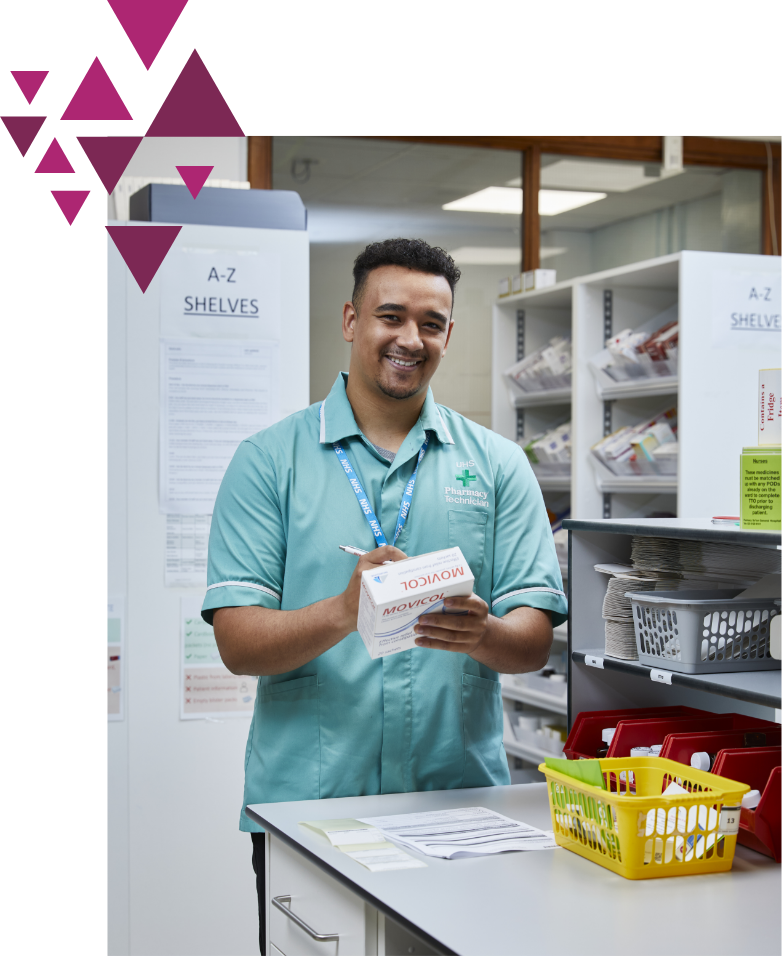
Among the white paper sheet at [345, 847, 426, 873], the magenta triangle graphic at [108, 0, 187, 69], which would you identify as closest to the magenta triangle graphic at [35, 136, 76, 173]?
the magenta triangle graphic at [108, 0, 187, 69]

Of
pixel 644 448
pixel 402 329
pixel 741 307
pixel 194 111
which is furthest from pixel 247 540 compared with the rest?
pixel 194 111

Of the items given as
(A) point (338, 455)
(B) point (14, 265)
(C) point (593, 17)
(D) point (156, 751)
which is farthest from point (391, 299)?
(B) point (14, 265)

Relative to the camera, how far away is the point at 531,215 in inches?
189

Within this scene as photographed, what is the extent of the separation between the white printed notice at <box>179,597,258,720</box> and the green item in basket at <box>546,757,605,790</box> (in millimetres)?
1469

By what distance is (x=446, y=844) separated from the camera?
1667 mm

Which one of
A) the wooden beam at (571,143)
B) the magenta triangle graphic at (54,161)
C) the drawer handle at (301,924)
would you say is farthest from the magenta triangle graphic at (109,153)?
the drawer handle at (301,924)

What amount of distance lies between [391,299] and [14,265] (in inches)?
74.8

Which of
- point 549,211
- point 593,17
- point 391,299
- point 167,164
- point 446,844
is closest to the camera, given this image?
point 446,844

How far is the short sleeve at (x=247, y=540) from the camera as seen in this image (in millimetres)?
1970

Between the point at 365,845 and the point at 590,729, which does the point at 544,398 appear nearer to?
the point at 590,729

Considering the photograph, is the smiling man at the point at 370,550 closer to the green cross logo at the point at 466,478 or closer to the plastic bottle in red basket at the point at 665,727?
the green cross logo at the point at 466,478

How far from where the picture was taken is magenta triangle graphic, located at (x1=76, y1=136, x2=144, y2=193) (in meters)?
3.57

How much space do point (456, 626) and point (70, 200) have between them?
248 cm

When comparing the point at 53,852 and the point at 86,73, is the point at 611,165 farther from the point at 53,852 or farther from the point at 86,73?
the point at 53,852
